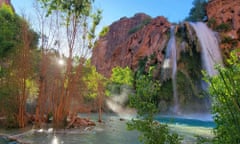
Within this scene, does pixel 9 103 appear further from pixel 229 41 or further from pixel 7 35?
pixel 229 41

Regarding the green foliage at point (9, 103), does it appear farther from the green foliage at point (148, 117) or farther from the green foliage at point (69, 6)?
the green foliage at point (148, 117)

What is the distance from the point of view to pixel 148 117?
3.28 metres

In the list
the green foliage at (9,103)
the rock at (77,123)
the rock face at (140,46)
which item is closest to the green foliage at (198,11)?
the rock face at (140,46)

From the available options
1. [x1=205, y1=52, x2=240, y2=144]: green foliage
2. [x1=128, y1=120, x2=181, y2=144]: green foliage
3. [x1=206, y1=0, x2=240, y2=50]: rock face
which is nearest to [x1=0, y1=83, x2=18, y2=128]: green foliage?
[x1=128, y1=120, x2=181, y2=144]: green foliage

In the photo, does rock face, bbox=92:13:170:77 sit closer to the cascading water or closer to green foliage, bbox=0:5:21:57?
the cascading water

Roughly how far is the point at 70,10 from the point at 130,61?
2633cm

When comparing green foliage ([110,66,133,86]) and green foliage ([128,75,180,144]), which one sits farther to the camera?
green foliage ([110,66,133,86])

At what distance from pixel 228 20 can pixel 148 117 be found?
1180 inches

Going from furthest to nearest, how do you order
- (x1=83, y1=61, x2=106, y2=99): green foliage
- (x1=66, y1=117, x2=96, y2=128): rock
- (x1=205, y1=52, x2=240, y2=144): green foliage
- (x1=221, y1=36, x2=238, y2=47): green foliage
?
(x1=221, y1=36, x2=238, y2=47): green foliage < (x1=83, y1=61, x2=106, y2=99): green foliage < (x1=66, y1=117, x2=96, y2=128): rock < (x1=205, y1=52, x2=240, y2=144): green foliage

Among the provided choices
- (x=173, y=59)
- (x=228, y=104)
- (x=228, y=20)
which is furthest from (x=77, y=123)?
(x=228, y=20)

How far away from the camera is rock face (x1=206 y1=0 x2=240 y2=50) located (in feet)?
92.0

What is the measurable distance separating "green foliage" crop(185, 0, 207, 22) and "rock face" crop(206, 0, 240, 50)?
4.82 meters

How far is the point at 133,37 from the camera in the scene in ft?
128

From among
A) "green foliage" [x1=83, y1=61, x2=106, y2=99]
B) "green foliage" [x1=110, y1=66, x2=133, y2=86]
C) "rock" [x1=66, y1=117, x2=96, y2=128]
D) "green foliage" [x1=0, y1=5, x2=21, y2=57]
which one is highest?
"green foliage" [x1=0, y1=5, x2=21, y2=57]
